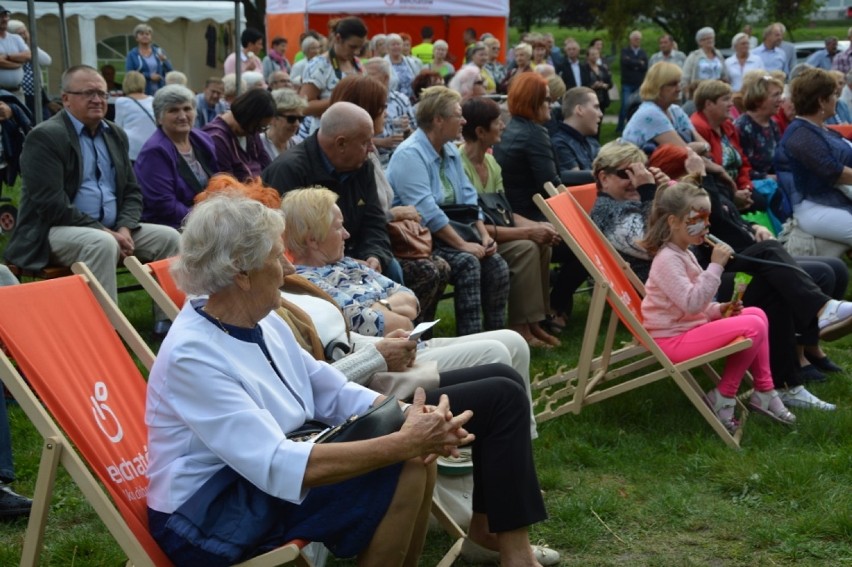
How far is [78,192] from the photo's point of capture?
6469 millimetres

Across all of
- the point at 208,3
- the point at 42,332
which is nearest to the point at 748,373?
the point at 42,332

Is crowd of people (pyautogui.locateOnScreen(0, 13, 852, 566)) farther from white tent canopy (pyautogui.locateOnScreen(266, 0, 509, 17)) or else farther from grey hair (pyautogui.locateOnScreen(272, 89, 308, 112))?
white tent canopy (pyautogui.locateOnScreen(266, 0, 509, 17))

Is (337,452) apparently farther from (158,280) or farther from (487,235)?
(487,235)

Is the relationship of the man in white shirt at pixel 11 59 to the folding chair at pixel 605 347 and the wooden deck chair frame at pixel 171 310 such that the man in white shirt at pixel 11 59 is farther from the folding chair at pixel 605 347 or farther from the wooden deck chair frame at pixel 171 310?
the wooden deck chair frame at pixel 171 310

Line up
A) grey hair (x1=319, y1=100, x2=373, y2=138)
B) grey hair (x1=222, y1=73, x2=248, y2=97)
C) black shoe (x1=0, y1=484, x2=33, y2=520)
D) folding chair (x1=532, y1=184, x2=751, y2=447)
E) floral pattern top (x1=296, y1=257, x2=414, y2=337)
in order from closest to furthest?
1. black shoe (x1=0, y1=484, x2=33, y2=520)
2. floral pattern top (x1=296, y1=257, x2=414, y2=337)
3. folding chair (x1=532, y1=184, x2=751, y2=447)
4. grey hair (x1=319, y1=100, x2=373, y2=138)
5. grey hair (x1=222, y1=73, x2=248, y2=97)

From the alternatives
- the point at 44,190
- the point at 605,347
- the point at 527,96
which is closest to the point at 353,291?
the point at 605,347

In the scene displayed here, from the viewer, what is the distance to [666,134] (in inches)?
352

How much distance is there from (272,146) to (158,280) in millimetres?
3699

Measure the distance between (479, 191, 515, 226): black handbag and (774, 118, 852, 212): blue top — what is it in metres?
2.01

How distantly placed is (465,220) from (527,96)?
44.8 inches

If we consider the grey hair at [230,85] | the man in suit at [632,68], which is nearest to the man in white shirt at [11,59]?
the grey hair at [230,85]

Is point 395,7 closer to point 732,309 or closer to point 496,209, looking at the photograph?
point 496,209

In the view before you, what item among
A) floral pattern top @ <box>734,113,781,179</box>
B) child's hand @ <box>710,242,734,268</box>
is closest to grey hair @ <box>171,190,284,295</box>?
child's hand @ <box>710,242,734,268</box>

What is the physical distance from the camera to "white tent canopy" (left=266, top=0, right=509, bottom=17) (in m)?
18.7
